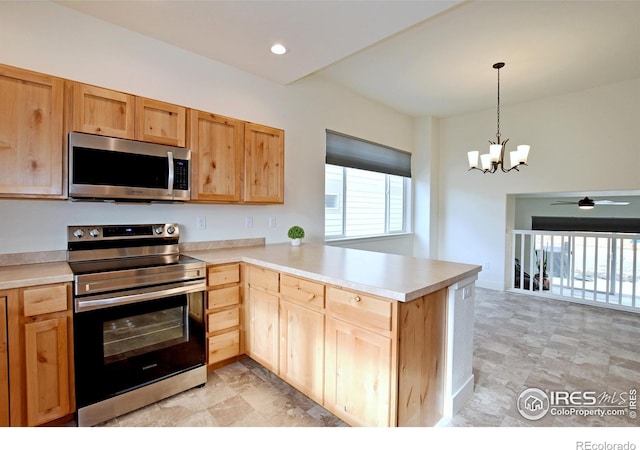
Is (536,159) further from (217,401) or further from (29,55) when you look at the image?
(29,55)

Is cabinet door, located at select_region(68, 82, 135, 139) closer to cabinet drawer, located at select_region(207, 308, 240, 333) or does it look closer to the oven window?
the oven window

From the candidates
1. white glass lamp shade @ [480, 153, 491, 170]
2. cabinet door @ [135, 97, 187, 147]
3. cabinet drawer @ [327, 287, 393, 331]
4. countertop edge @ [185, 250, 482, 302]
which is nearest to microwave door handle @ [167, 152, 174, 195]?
cabinet door @ [135, 97, 187, 147]

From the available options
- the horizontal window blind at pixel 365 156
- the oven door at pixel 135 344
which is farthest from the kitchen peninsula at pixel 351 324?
the horizontal window blind at pixel 365 156

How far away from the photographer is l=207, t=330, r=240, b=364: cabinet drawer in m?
2.39

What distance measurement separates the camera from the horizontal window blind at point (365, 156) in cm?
404

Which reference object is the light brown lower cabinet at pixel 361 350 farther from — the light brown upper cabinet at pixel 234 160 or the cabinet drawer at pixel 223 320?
the light brown upper cabinet at pixel 234 160

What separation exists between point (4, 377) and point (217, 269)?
1.24 meters

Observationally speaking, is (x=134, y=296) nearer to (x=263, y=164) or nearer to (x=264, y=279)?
(x=264, y=279)

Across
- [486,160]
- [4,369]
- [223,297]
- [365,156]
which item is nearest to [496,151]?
[486,160]

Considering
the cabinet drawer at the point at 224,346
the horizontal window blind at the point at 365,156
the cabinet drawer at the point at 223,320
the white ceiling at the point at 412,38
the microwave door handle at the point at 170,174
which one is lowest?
the cabinet drawer at the point at 224,346

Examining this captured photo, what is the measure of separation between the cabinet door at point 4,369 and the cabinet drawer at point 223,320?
42.7 inches

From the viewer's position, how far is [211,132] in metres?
2.60

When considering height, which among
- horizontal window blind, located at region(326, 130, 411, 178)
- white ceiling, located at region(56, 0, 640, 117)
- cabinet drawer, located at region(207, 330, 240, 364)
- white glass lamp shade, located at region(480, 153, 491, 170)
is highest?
white ceiling, located at region(56, 0, 640, 117)

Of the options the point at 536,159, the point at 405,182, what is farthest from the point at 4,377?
the point at 536,159
